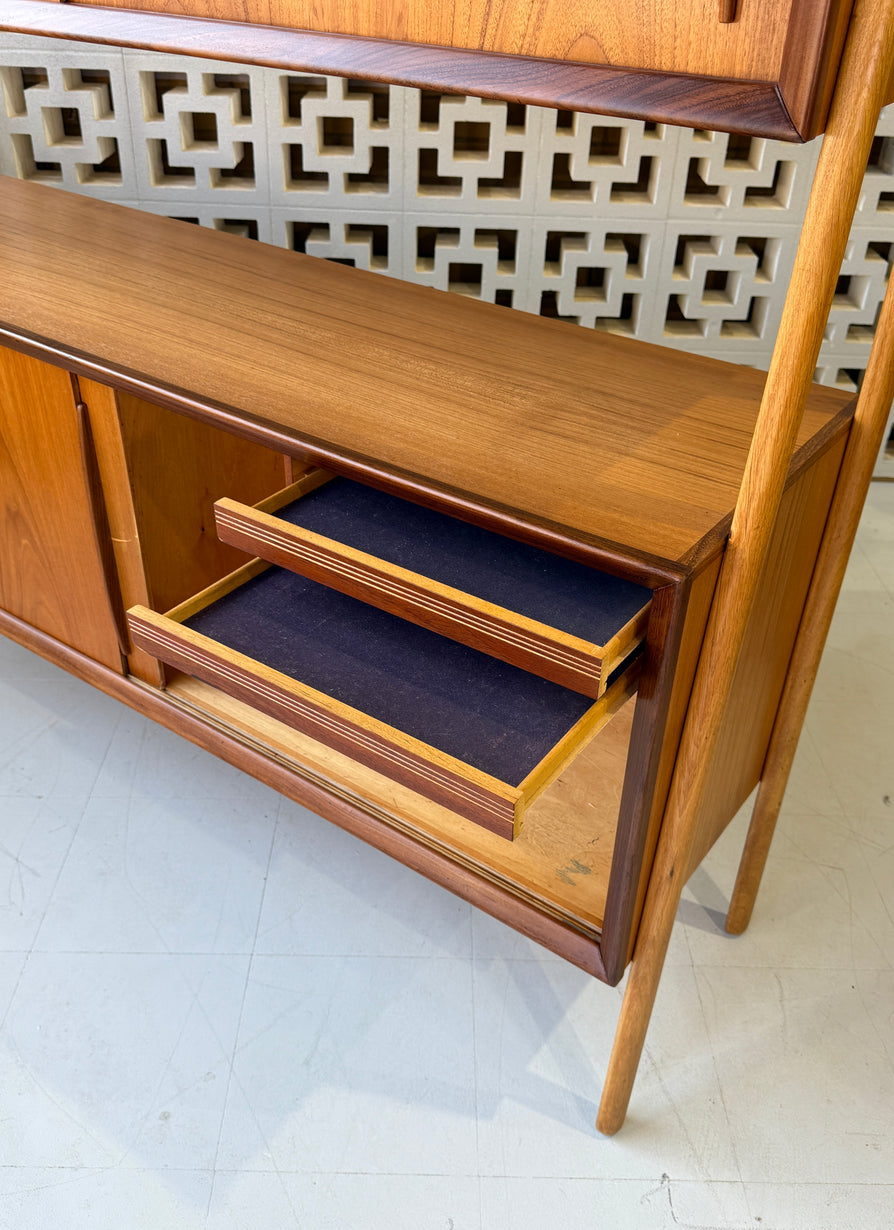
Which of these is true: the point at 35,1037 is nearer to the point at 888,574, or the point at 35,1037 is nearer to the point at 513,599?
the point at 513,599

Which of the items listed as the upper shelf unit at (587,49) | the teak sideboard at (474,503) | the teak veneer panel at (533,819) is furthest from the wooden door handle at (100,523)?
the upper shelf unit at (587,49)

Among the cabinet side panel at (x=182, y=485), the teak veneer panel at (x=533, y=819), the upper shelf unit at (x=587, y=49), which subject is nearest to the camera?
the upper shelf unit at (x=587, y=49)

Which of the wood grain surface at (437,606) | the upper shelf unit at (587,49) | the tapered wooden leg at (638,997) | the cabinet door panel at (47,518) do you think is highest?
the upper shelf unit at (587,49)

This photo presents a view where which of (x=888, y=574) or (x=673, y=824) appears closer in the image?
(x=673, y=824)

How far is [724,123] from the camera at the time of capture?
609 mm

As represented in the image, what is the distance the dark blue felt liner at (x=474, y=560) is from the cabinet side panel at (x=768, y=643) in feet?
0.39

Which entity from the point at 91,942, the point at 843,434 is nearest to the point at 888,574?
the point at 843,434

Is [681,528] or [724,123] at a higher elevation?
[724,123]

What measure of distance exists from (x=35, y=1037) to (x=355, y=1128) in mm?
375

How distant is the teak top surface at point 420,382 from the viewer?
856mm

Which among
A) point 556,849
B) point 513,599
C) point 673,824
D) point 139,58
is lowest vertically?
point 556,849

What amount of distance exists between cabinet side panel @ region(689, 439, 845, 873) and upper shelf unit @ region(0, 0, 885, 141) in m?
0.35

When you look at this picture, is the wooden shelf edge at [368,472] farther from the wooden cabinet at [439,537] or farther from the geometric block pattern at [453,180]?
the geometric block pattern at [453,180]

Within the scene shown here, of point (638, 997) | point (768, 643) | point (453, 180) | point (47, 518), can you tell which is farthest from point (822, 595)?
point (453, 180)
